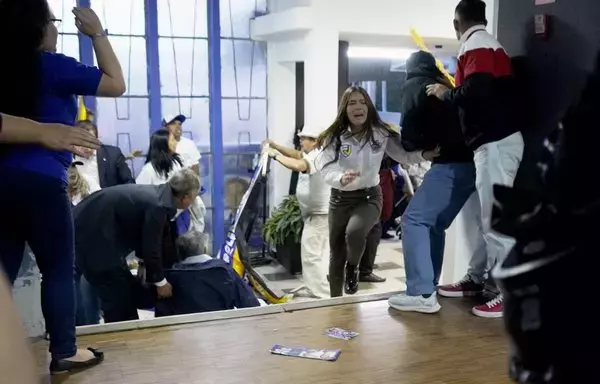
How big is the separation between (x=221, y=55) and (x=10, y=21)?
479 cm

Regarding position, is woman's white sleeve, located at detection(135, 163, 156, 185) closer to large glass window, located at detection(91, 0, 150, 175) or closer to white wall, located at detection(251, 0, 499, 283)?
large glass window, located at detection(91, 0, 150, 175)

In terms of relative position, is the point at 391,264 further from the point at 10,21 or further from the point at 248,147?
the point at 10,21

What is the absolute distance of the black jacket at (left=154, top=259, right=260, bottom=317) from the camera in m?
3.37

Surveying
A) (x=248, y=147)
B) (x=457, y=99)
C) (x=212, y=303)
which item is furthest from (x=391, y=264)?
(x=457, y=99)

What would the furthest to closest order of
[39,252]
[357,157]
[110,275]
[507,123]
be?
1. [357,157]
2. [110,275]
3. [507,123]
4. [39,252]

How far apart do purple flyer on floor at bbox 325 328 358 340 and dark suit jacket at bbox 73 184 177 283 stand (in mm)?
985

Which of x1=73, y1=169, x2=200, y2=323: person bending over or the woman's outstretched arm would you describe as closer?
the woman's outstretched arm

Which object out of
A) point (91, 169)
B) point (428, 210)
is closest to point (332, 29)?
point (91, 169)

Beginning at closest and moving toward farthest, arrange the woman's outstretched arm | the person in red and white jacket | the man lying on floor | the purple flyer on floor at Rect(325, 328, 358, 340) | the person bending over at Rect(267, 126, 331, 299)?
the woman's outstretched arm, the person in red and white jacket, the purple flyer on floor at Rect(325, 328, 358, 340), the man lying on floor, the person bending over at Rect(267, 126, 331, 299)

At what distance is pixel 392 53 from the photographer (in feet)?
22.6

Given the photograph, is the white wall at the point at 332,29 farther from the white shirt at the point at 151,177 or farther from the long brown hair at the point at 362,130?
the long brown hair at the point at 362,130

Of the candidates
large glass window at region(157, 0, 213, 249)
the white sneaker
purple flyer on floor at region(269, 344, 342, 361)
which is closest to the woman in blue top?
purple flyer on floor at region(269, 344, 342, 361)

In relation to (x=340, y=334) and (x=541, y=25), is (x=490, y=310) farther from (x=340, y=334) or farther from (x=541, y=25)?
(x=541, y=25)

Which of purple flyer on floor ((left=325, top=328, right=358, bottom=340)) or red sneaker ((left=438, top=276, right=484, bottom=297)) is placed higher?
red sneaker ((left=438, top=276, right=484, bottom=297))
